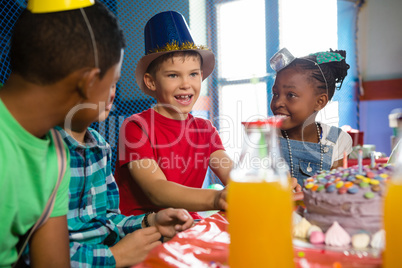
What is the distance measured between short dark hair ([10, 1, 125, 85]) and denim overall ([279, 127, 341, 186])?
2.71ft

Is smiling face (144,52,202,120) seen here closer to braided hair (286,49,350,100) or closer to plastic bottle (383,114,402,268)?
braided hair (286,49,350,100)

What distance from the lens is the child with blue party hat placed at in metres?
1.13

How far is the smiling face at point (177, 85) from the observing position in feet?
4.00

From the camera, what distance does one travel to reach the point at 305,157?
1237 mm

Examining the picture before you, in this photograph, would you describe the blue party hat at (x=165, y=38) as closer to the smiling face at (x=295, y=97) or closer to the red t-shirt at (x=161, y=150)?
the red t-shirt at (x=161, y=150)

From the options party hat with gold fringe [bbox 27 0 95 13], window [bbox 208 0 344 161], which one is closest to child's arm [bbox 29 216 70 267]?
party hat with gold fringe [bbox 27 0 95 13]

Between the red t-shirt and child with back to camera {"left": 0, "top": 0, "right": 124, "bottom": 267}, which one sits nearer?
child with back to camera {"left": 0, "top": 0, "right": 124, "bottom": 267}

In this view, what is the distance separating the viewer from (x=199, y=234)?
580mm

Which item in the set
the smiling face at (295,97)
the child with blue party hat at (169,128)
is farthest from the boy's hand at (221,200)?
the smiling face at (295,97)

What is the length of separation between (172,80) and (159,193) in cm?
44

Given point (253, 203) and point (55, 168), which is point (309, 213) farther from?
point (55, 168)

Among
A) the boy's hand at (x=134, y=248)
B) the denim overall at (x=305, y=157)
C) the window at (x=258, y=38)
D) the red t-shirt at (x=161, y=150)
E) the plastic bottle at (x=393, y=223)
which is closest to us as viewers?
the plastic bottle at (x=393, y=223)

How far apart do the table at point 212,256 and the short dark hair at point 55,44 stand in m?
0.33

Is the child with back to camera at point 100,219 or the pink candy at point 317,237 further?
the child with back to camera at point 100,219
